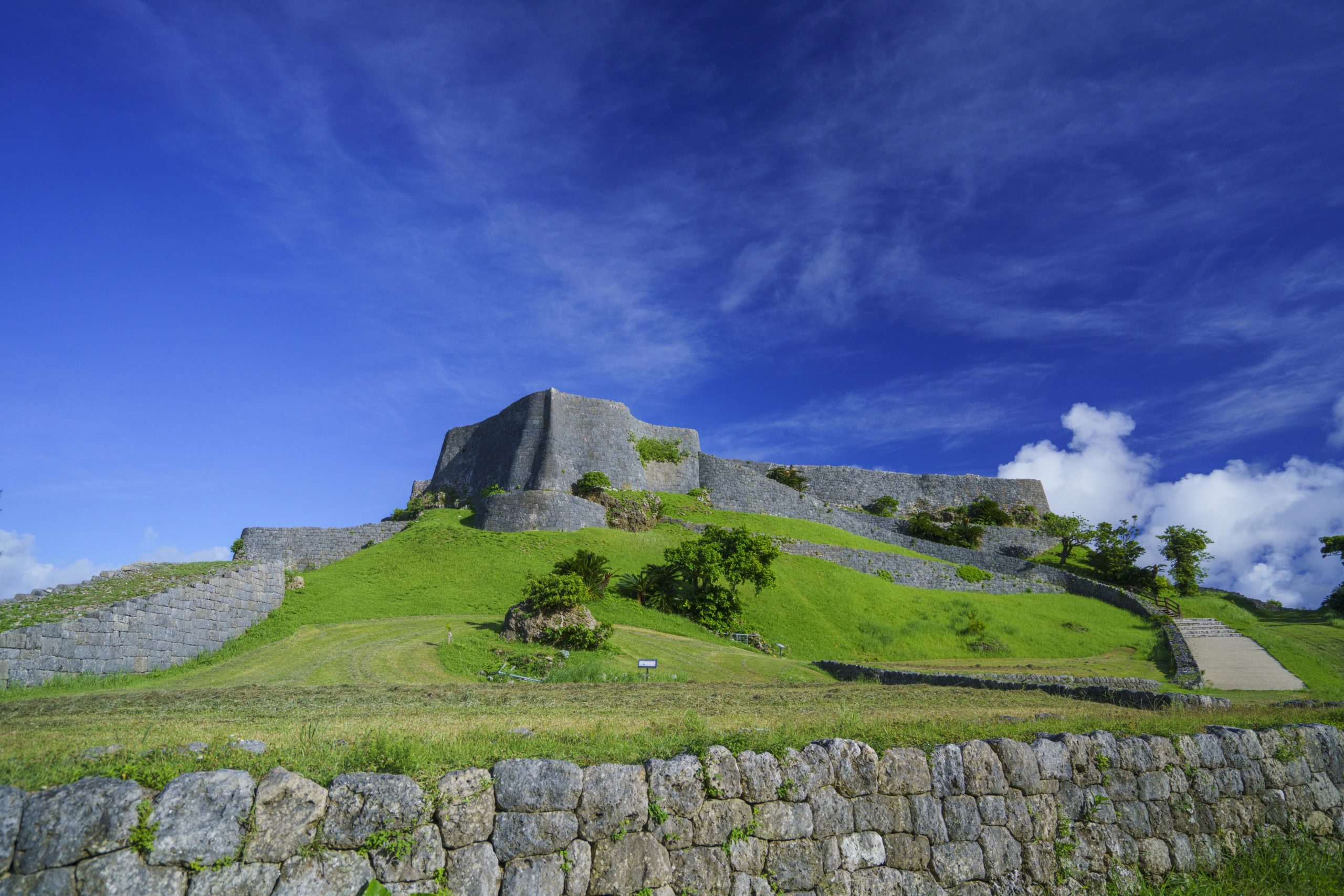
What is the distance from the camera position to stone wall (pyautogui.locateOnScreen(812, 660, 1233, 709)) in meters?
14.2

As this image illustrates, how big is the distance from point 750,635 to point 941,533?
128ft

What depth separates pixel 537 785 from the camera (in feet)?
15.6

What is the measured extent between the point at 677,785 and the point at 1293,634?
3625 centimetres

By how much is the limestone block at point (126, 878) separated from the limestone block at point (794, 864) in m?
3.85

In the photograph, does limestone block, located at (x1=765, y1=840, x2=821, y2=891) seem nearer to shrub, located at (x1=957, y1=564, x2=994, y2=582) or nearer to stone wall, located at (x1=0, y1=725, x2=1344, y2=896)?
stone wall, located at (x1=0, y1=725, x2=1344, y2=896)

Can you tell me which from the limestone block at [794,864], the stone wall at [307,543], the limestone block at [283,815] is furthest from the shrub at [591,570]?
the limestone block at [283,815]

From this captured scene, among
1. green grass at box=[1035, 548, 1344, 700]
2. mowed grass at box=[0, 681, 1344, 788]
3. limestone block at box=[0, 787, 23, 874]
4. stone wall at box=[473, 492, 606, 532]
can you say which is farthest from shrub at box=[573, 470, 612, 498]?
limestone block at box=[0, 787, 23, 874]

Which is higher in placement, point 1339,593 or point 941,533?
point 941,533

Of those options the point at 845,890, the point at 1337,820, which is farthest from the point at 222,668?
the point at 1337,820

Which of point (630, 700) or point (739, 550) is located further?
point (739, 550)

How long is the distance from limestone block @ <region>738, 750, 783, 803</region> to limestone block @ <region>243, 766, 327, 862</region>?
2.94 metres

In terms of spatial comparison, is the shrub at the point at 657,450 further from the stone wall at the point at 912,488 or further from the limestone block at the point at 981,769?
the limestone block at the point at 981,769

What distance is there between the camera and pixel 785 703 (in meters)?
13.0

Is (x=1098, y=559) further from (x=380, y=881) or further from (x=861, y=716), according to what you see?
(x=380, y=881)
